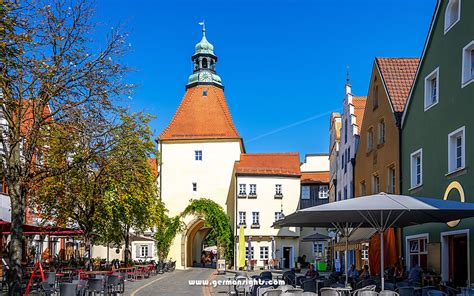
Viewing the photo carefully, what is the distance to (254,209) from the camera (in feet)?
188

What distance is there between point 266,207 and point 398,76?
3128 centimetres

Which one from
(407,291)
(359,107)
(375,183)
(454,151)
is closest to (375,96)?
(375,183)

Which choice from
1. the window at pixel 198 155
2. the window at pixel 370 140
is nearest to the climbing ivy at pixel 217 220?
the window at pixel 198 155

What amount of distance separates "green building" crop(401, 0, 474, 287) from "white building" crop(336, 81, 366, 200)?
11038mm

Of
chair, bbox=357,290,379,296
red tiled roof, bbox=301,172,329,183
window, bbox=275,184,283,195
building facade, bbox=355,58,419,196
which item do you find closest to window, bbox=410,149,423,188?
building facade, bbox=355,58,419,196

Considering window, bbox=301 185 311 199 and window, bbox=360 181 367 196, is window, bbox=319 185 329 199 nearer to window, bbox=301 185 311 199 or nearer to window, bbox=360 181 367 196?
window, bbox=301 185 311 199

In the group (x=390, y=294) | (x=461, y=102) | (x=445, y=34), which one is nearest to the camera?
(x=390, y=294)

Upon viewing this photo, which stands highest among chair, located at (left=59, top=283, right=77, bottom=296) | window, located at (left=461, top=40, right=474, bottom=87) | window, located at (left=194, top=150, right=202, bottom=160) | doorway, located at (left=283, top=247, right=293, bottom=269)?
window, located at (left=461, top=40, right=474, bottom=87)

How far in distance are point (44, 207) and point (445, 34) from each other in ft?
64.2

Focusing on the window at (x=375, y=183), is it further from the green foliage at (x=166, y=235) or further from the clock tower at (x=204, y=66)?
the clock tower at (x=204, y=66)

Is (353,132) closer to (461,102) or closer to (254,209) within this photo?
(461,102)

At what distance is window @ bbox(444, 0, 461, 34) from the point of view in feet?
65.2

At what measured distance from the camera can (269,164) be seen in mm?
59656

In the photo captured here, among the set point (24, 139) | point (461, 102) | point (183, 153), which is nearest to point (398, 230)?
point (461, 102)
